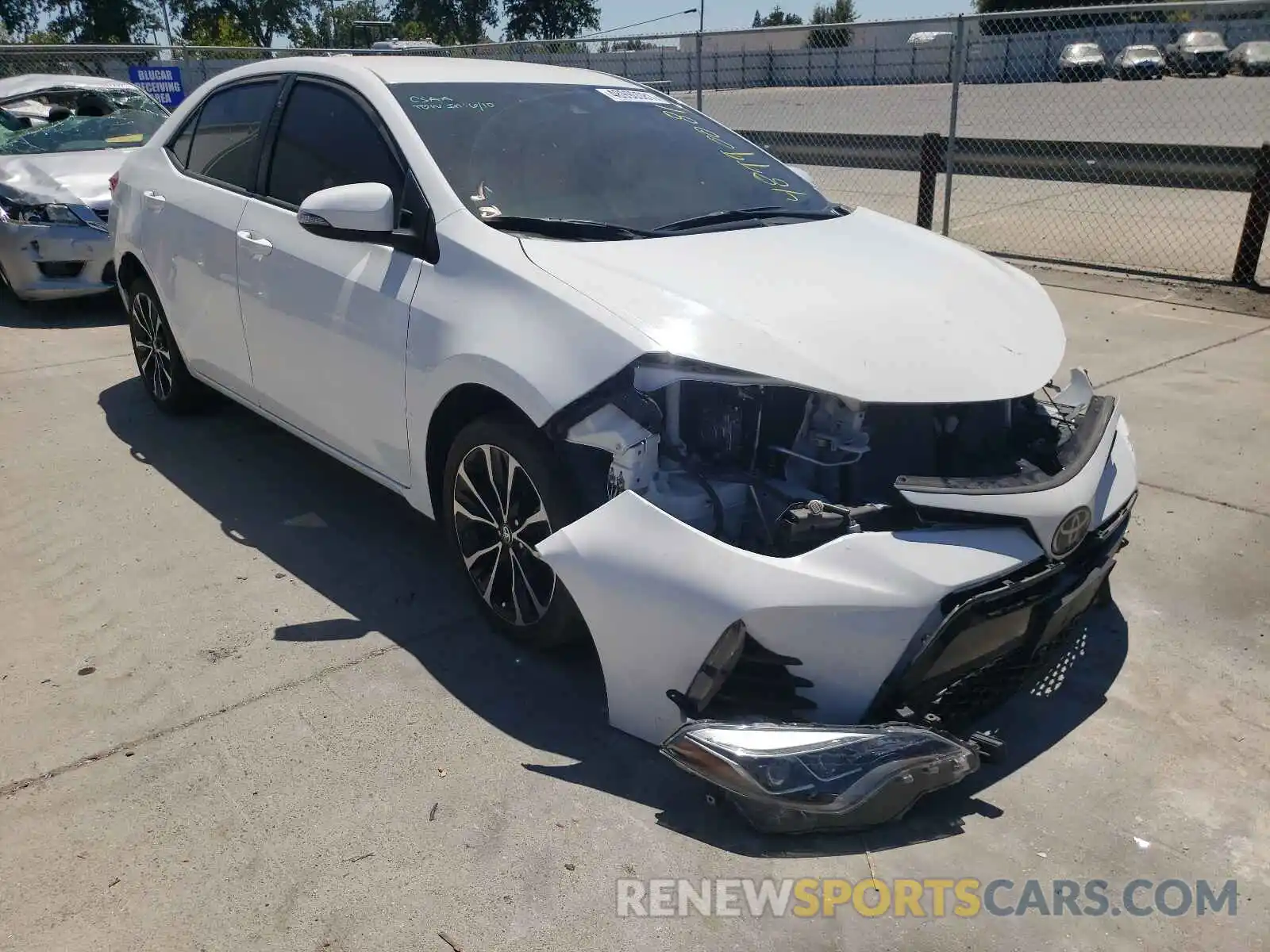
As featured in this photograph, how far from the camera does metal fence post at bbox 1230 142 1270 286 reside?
7977 mm

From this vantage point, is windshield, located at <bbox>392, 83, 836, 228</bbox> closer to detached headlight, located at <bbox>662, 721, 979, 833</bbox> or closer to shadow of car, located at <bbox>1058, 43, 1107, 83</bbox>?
detached headlight, located at <bbox>662, 721, 979, 833</bbox>

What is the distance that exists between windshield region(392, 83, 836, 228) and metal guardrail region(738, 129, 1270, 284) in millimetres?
5539

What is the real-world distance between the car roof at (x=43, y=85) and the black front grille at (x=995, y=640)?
32.1 ft

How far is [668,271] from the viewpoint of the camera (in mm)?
3152

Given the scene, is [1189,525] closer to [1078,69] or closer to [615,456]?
[615,456]

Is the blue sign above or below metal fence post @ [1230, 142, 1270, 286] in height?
above

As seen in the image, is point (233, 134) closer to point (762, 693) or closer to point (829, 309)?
point (829, 309)

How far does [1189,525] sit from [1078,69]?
26.3m

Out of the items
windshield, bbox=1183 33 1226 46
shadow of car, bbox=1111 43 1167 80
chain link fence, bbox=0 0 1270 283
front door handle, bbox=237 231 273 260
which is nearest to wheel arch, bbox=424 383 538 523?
front door handle, bbox=237 231 273 260

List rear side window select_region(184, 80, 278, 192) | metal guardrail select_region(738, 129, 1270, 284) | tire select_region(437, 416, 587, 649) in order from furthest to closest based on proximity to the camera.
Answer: metal guardrail select_region(738, 129, 1270, 284)
rear side window select_region(184, 80, 278, 192)
tire select_region(437, 416, 587, 649)

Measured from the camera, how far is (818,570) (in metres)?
2.60

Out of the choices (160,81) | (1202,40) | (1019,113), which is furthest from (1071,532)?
(1019,113)

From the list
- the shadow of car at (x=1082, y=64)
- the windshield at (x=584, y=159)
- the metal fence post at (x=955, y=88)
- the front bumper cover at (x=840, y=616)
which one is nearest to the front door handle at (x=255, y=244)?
the windshield at (x=584, y=159)

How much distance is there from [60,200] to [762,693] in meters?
7.58
